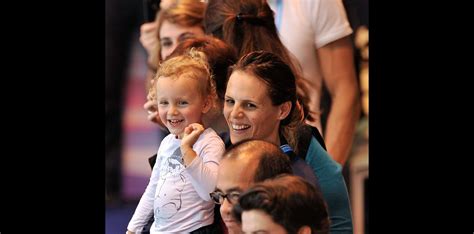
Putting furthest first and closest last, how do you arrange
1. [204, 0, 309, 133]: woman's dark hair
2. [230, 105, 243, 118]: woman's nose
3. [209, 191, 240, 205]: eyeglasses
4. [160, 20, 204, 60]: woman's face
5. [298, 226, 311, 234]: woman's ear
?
[160, 20, 204, 60]: woman's face, [204, 0, 309, 133]: woman's dark hair, [230, 105, 243, 118]: woman's nose, [209, 191, 240, 205]: eyeglasses, [298, 226, 311, 234]: woman's ear

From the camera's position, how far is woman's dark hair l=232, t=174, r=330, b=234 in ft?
12.7

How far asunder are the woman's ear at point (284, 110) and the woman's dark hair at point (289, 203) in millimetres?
275

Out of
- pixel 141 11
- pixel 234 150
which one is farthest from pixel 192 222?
pixel 141 11

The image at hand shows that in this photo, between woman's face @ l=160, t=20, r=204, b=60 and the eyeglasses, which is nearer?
the eyeglasses

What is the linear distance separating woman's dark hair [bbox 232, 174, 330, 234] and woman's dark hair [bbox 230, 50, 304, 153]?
26 cm

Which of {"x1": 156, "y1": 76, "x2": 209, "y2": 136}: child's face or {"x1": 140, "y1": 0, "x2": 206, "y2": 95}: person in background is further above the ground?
{"x1": 140, "y1": 0, "x2": 206, "y2": 95}: person in background

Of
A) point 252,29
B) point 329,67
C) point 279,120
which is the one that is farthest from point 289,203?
point 252,29

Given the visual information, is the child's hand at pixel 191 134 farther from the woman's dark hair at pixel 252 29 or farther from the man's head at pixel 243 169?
the woman's dark hair at pixel 252 29

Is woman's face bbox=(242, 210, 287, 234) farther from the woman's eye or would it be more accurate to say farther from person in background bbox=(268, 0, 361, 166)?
the woman's eye

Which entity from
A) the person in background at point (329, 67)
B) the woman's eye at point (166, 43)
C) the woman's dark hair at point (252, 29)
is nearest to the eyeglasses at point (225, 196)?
the person in background at point (329, 67)

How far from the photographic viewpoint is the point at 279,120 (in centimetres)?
416

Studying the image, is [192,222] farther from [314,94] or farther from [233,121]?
[314,94]

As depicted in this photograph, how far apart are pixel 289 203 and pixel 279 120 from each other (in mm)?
419

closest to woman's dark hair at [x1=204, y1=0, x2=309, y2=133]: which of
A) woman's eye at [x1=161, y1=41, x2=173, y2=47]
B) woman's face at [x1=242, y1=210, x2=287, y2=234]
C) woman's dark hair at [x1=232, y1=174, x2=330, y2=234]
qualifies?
woman's eye at [x1=161, y1=41, x2=173, y2=47]
